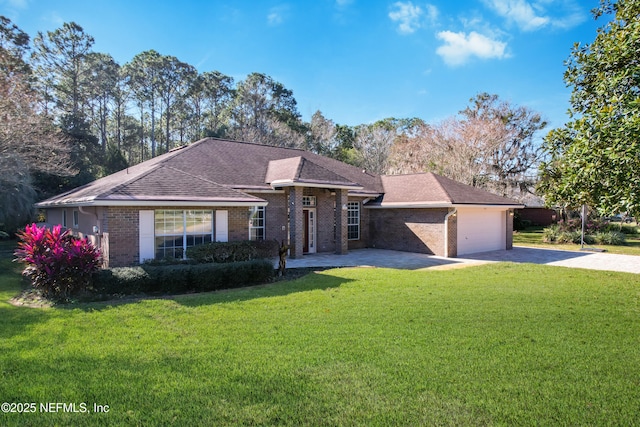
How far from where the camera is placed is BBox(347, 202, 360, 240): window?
20.1m

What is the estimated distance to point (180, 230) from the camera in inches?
495

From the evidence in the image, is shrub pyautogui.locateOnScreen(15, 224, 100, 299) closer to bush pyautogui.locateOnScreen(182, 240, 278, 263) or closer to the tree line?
bush pyautogui.locateOnScreen(182, 240, 278, 263)

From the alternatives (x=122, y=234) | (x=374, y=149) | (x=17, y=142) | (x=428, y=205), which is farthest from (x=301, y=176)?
(x=374, y=149)

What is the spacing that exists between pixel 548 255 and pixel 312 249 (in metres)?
12.0

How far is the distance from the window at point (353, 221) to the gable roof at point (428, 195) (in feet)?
2.61

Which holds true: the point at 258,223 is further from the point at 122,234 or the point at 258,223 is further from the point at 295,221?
the point at 122,234

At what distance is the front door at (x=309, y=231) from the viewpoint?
18.0m

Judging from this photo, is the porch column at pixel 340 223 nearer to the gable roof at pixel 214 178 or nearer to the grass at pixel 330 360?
the gable roof at pixel 214 178

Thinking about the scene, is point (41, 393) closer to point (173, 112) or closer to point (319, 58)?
point (319, 58)

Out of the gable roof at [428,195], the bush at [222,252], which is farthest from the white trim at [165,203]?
the gable roof at [428,195]

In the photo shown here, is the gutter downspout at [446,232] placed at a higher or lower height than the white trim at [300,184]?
lower

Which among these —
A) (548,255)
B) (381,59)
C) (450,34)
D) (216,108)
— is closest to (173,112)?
(216,108)

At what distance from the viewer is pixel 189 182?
1345cm

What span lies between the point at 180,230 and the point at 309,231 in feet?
23.1
